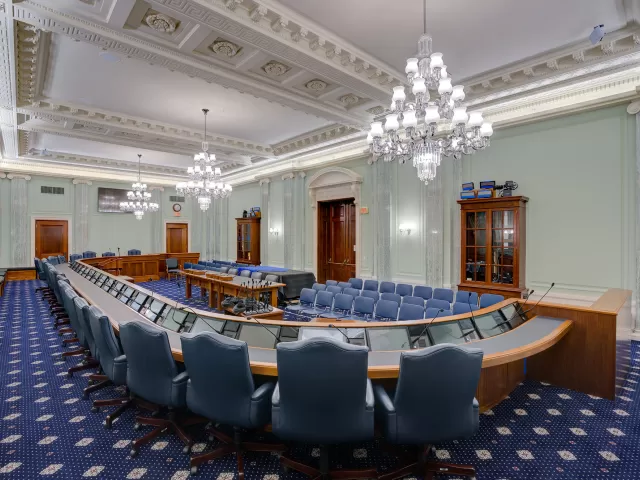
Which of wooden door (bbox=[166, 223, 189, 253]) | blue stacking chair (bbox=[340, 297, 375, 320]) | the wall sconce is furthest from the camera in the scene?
wooden door (bbox=[166, 223, 189, 253])

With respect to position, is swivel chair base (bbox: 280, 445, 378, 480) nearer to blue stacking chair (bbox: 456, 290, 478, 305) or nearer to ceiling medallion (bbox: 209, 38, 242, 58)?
blue stacking chair (bbox: 456, 290, 478, 305)

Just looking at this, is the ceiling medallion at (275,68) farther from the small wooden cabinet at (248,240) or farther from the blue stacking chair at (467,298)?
the small wooden cabinet at (248,240)

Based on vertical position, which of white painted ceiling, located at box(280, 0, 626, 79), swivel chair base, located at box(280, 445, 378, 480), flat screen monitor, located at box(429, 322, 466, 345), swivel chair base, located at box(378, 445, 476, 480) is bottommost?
swivel chair base, located at box(378, 445, 476, 480)

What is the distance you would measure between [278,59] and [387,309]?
12.6 feet

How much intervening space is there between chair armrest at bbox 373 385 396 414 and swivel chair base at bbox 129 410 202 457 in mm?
1384

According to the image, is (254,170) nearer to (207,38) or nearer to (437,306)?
(207,38)

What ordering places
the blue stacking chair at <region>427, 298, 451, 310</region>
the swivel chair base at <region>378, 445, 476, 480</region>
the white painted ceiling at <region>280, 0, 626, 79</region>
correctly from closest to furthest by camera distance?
the swivel chair base at <region>378, 445, 476, 480</region> → the white painted ceiling at <region>280, 0, 626, 79</region> → the blue stacking chair at <region>427, 298, 451, 310</region>

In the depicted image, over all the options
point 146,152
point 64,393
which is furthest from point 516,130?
point 146,152

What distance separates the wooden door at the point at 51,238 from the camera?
12.1 meters

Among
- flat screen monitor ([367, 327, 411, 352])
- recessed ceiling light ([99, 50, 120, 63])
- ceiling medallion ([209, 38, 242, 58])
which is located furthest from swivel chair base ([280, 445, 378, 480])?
recessed ceiling light ([99, 50, 120, 63])

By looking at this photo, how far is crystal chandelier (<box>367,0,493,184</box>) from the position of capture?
3412 millimetres

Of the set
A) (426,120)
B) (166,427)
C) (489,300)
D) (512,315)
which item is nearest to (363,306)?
(489,300)

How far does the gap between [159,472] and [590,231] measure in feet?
20.8

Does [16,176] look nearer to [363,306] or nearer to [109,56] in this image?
[109,56]
